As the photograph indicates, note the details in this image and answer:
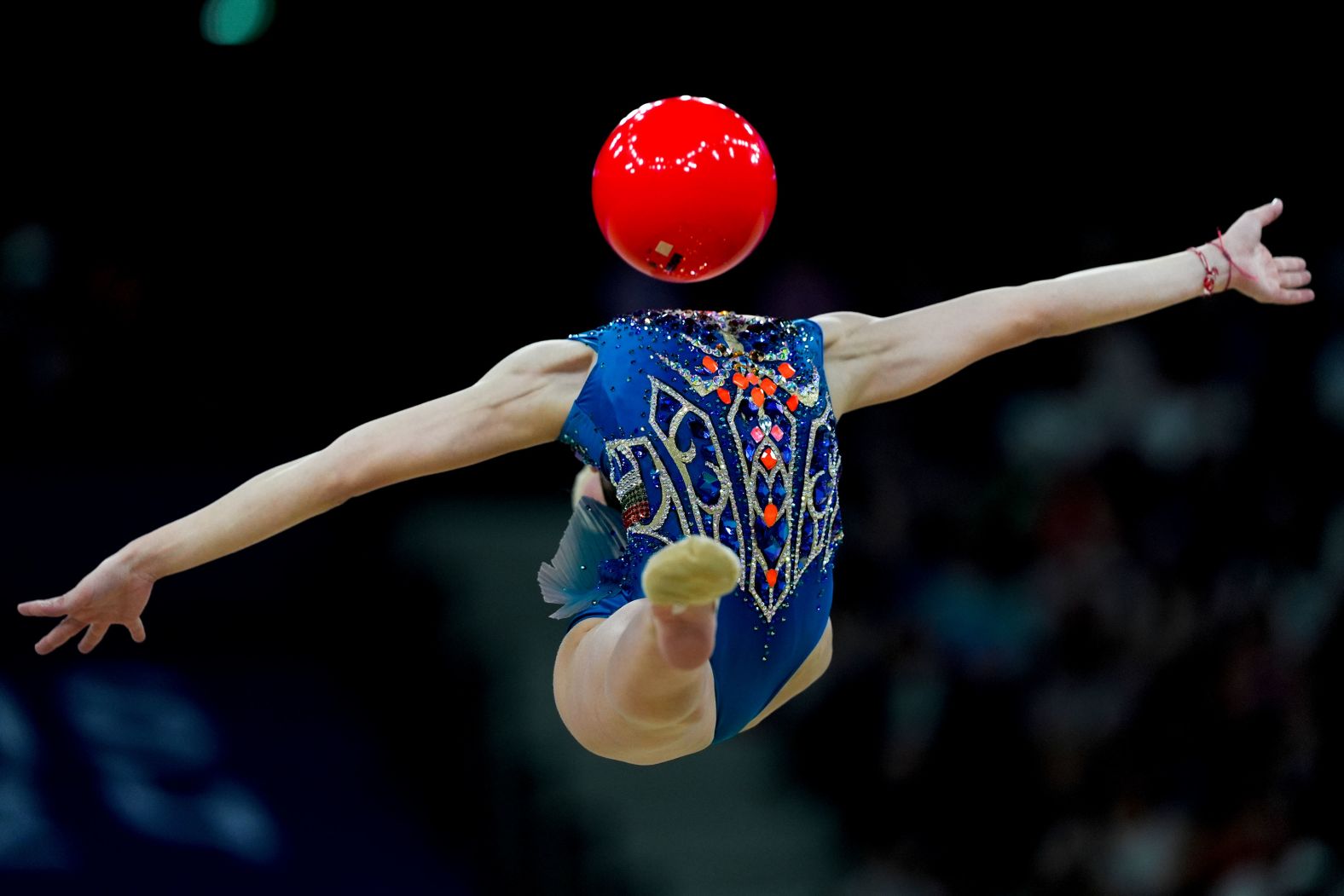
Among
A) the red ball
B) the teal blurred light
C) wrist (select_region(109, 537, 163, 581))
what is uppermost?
the teal blurred light

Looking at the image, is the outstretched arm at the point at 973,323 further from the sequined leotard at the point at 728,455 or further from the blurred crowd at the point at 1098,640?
the blurred crowd at the point at 1098,640

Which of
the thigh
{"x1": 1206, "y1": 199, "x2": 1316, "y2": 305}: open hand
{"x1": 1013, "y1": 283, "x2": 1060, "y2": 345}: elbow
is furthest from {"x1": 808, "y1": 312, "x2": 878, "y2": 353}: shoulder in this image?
{"x1": 1206, "y1": 199, "x2": 1316, "y2": 305}: open hand

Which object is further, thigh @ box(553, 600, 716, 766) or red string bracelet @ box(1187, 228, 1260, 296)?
red string bracelet @ box(1187, 228, 1260, 296)

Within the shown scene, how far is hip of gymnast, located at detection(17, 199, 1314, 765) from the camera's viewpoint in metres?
2.34

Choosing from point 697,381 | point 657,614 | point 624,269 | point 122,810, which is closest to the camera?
point 657,614

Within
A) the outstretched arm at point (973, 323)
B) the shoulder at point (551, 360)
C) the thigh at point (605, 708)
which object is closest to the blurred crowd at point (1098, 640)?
the outstretched arm at point (973, 323)

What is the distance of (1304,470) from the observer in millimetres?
5184

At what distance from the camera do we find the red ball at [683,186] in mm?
2256

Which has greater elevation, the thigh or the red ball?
the red ball

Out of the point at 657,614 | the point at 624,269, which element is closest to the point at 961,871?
the point at 624,269

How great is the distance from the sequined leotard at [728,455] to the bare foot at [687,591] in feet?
1.33

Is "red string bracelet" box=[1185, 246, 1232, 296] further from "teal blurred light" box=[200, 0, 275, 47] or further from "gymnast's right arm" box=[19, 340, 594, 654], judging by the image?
"teal blurred light" box=[200, 0, 275, 47]

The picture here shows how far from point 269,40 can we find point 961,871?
3242mm

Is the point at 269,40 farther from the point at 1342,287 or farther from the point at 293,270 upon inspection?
the point at 1342,287
